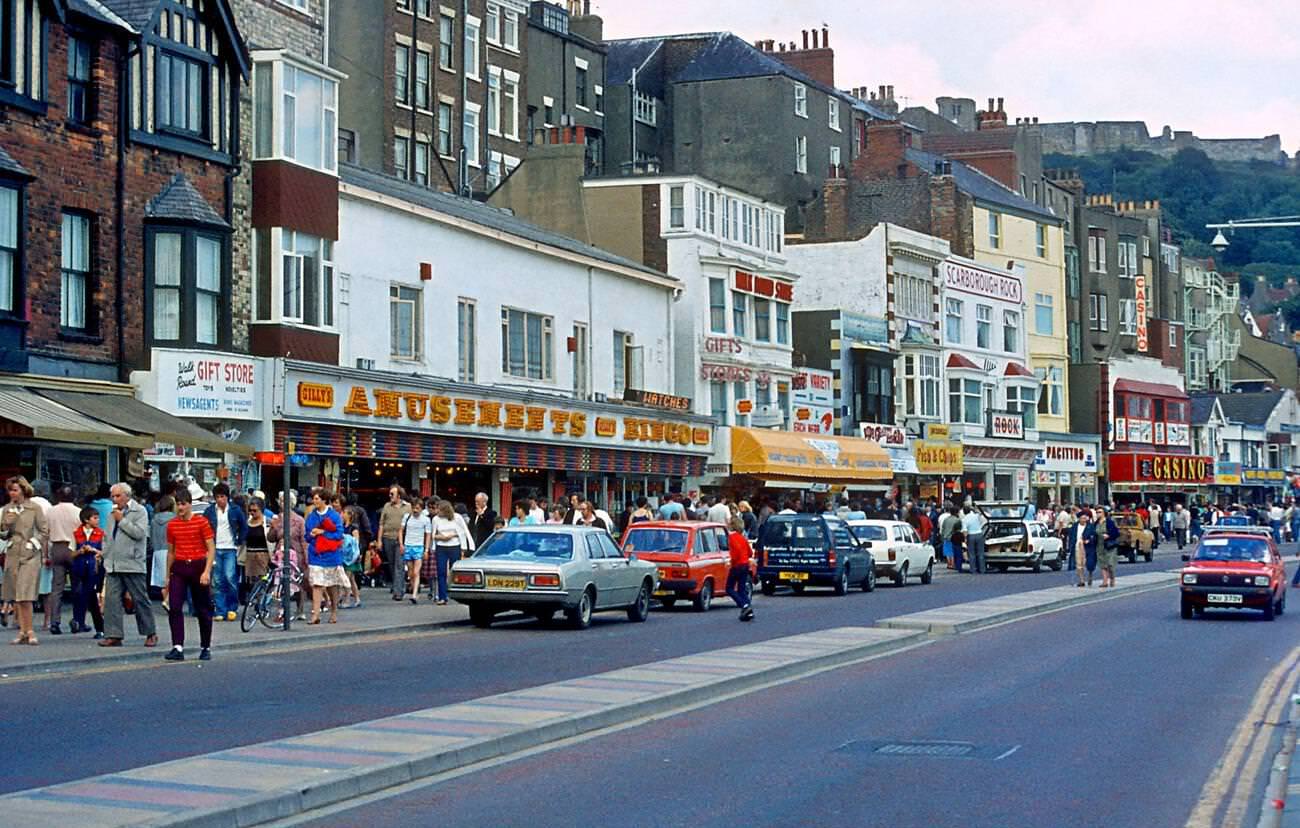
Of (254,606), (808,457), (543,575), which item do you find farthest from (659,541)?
(808,457)

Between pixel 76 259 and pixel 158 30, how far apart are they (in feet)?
14.6

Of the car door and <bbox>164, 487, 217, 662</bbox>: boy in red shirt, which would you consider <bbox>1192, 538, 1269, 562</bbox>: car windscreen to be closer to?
the car door

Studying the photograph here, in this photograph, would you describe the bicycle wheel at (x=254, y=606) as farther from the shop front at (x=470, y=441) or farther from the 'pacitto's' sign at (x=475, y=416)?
the 'pacitto's' sign at (x=475, y=416)

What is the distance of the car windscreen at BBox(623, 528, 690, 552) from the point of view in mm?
31656

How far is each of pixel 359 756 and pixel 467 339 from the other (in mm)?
30483

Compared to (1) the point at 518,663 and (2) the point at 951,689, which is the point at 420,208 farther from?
(2) the point at 951,689

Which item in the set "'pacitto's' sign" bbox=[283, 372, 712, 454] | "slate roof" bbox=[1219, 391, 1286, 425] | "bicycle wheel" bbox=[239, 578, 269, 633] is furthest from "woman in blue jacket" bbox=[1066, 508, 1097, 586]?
"slate roof" bbox=[1219, 391, 1286, 425]

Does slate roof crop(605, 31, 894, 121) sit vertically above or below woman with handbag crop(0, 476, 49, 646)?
above

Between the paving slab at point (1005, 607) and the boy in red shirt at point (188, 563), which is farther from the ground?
the boy in red shirt at point (188, 563)

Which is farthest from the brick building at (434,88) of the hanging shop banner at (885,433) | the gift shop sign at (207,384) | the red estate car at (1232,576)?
the red estate car at (1232,576)

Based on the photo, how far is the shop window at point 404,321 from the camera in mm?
40000

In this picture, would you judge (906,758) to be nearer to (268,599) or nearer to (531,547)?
(531,547)

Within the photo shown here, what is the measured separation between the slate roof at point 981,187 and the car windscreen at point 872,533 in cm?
3835

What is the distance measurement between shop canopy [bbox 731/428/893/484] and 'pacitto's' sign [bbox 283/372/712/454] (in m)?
1.68
